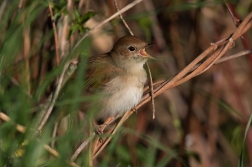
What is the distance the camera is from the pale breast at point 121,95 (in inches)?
161

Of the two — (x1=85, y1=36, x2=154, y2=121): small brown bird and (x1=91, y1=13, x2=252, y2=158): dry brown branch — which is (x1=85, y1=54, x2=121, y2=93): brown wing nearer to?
(x1=85, y1=36, x2=154, y2=121): small brown bird

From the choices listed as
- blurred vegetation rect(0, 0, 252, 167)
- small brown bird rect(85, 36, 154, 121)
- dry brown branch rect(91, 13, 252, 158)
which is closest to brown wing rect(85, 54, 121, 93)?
small brown bird rect(85, 36, 154, 121)

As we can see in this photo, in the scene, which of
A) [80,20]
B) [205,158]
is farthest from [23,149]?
[205,158]

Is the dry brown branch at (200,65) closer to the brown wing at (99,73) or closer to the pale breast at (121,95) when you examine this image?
the pale breast at (121,95)

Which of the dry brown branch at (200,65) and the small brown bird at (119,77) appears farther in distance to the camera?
the small brown bird at (119,77)

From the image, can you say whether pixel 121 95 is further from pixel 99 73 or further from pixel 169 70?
pixel 169 70

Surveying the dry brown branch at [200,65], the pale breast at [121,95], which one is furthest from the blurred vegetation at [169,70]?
the dry brown branch at [200,65]

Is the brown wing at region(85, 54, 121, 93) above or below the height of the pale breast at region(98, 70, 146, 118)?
above

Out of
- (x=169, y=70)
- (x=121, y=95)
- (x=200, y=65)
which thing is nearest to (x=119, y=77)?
(x=121, y=95)

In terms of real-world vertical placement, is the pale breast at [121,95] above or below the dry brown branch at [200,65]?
below

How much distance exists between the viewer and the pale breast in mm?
4102

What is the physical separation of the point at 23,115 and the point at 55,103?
1.08 ft

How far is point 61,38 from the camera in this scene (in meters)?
4.36

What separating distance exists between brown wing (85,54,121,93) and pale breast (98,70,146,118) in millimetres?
46
